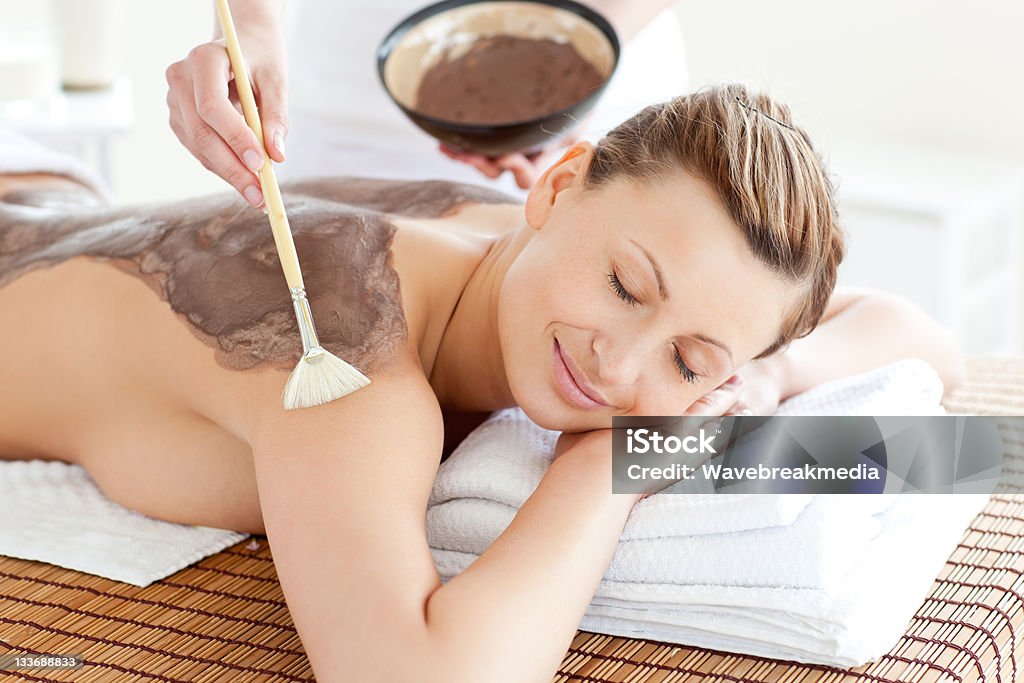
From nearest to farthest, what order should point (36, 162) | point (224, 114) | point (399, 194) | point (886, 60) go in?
point (224, 114), point (399, 194), point (36, 162), point (886, 60)

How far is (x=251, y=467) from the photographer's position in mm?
1391

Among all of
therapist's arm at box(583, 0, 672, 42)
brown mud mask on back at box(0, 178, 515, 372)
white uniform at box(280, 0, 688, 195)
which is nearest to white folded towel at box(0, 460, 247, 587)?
brown mud mask on back at box(0, 178, 515, 372)

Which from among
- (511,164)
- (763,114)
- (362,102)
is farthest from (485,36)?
(763,114)

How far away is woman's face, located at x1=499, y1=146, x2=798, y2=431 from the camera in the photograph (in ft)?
3.98

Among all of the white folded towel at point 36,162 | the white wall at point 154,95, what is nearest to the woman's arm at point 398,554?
the white folded towel at point 36,162

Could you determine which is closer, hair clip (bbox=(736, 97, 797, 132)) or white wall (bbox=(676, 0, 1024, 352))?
hair clip (bbox=(736, 97, 797, 132))

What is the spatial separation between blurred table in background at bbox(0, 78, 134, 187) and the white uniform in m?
0.76

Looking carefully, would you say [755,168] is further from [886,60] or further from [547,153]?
[886,60]

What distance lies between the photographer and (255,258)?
1.35 meters

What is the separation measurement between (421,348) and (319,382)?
241 millimetres

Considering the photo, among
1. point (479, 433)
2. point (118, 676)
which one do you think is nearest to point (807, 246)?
point (479, 433)

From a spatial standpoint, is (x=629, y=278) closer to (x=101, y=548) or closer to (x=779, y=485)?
(x=779, y=485)

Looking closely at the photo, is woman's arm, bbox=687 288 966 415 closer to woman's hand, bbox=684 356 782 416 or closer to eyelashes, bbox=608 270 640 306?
woman's hand, bbox=684 356 782 416

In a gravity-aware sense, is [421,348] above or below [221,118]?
below
